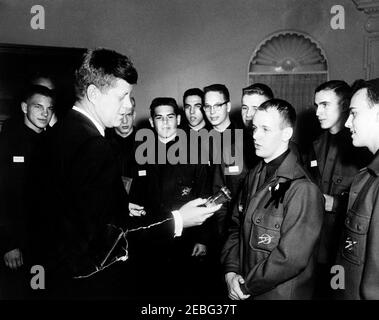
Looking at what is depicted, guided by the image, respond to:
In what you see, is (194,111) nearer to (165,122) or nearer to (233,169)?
(165,122)

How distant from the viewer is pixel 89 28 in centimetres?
360

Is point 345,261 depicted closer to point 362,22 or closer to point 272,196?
point 272,196

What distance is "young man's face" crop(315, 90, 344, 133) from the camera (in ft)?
7.39

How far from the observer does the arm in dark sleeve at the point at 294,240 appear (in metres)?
1.33

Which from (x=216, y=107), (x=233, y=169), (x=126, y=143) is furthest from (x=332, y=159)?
(x=126, y=143)

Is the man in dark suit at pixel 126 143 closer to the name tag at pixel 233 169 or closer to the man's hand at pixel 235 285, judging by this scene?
the name tag at pixel 233 169

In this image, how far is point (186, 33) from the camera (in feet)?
12.3

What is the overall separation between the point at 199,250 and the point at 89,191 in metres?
1.34

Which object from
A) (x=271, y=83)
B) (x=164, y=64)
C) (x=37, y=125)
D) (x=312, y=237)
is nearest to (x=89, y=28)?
(x=164, y=64)

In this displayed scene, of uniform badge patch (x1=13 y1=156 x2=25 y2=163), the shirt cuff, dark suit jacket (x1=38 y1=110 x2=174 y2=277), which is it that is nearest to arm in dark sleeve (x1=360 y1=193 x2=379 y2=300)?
the shirt cuff

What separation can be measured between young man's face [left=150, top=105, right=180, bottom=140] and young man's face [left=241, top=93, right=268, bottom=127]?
1.50 ft

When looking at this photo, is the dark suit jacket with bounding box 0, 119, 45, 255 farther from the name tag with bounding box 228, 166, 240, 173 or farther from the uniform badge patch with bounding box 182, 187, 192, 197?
the name tag with bounding box 228, 166, 240, 173

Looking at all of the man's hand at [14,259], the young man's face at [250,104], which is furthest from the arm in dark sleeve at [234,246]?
the man's hand at [14,259]

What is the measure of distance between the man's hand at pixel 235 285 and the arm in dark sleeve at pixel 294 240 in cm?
7
